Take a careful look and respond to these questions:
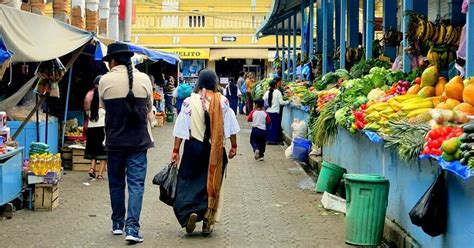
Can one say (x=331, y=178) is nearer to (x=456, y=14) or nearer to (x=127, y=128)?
(x=456, y=14)

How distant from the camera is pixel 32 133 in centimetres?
1202

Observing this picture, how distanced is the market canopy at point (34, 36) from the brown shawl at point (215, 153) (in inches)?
101

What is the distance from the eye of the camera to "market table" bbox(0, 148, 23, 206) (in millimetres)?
8201

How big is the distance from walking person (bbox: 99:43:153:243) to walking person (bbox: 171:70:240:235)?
1.37 feet

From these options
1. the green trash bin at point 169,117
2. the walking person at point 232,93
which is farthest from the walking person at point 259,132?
the walking person at point 232,93

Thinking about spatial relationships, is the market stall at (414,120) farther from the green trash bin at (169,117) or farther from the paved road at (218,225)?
the green trash bin at (169,117)

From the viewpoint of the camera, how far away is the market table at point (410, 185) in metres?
5.26

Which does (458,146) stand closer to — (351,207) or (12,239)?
(351,207)

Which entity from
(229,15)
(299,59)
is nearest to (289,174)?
(299,59)

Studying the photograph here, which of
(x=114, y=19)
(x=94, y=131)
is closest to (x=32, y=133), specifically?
(x=94, y=131)

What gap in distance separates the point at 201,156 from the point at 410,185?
7.17 feet

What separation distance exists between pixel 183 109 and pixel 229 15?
3160cm

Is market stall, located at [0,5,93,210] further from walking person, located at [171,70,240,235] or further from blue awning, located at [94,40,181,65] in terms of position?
walking person, located at [171,70,240,235]

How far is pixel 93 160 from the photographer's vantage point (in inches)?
475
